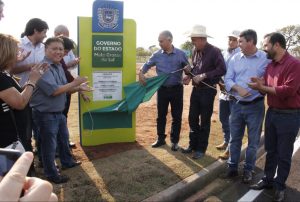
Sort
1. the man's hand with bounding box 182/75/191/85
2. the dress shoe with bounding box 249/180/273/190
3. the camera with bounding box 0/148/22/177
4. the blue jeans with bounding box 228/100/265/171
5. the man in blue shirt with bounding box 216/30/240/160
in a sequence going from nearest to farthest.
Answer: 1. the camera with bounding box 0/148/22/177
2. the dress shoe with bounding box 249/180/273/190
3. the blue jeans with bounding box 228/100/265/171
4. the man's hand with bounding box 182/75/191/85
5. the man in blue shirt with bounding box 216/30/240/160

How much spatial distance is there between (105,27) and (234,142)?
10.5 feet

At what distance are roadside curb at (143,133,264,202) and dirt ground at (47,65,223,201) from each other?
0.32 ft

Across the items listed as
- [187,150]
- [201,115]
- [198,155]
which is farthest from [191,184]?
[201,115]

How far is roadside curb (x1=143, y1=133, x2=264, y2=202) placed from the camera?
4.60 meters

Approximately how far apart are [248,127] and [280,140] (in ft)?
2.17

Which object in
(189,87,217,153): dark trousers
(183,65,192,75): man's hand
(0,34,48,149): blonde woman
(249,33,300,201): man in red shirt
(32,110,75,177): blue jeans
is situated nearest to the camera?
(0,34,48,149): blonde woman

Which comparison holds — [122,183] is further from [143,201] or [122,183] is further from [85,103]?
[85,103]

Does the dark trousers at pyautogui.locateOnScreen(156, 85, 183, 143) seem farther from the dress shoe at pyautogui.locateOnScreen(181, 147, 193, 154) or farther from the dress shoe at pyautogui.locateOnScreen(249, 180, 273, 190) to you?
the dress shoe at pyautogui.locateOnScreen(249, 180, 273, 190)

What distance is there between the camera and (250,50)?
5.15 m

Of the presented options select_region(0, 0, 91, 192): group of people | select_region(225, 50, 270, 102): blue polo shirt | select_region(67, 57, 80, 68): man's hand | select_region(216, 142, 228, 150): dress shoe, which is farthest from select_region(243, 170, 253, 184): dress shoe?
select_region(67, 57, 80, 68): man's hand

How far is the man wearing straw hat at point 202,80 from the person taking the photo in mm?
5977

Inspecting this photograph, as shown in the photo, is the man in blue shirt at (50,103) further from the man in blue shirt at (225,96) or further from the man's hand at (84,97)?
the man in blue shirt at (225,96)

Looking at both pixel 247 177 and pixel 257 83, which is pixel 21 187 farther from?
pixel 247 177

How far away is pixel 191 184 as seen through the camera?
508cm
